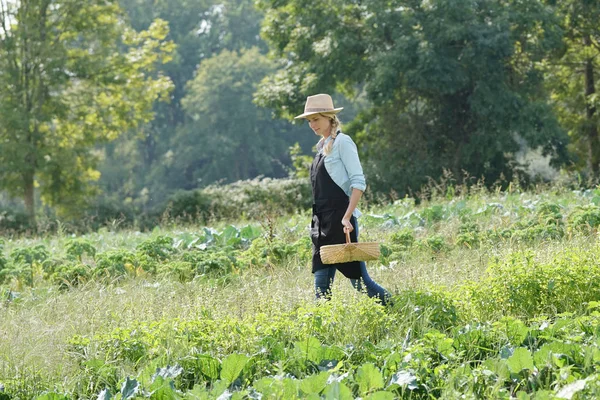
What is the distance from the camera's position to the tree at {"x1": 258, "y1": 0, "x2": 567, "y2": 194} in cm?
2220

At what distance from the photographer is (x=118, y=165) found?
52.8 metres

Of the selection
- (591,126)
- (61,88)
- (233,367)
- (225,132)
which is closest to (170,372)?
(233,367)

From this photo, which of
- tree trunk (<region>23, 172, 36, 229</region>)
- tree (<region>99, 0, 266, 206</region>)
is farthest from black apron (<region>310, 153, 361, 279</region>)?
tree (<region>99, 0, 266, 206</region>)

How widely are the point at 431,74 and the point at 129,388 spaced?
59.6 ft

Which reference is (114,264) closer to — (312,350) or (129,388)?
(312,350)

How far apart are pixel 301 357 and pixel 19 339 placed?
2044 millimetres

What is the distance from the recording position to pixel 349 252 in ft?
20.8

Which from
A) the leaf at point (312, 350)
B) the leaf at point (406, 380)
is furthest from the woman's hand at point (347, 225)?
the leaf at point (406, 380)

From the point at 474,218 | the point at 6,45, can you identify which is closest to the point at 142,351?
the point at 474,218

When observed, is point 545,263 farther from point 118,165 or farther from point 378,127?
point 118,165

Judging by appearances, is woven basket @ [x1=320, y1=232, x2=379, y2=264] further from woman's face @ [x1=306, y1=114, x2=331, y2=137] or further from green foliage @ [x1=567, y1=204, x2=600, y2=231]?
green foliage @ [x1=567, y1=204, x2=600, y2=231]

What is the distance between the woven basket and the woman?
0.21 m

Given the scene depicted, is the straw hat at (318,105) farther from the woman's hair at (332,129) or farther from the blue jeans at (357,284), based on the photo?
the blue jeans at (357,284)

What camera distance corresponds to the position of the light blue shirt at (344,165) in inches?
259
